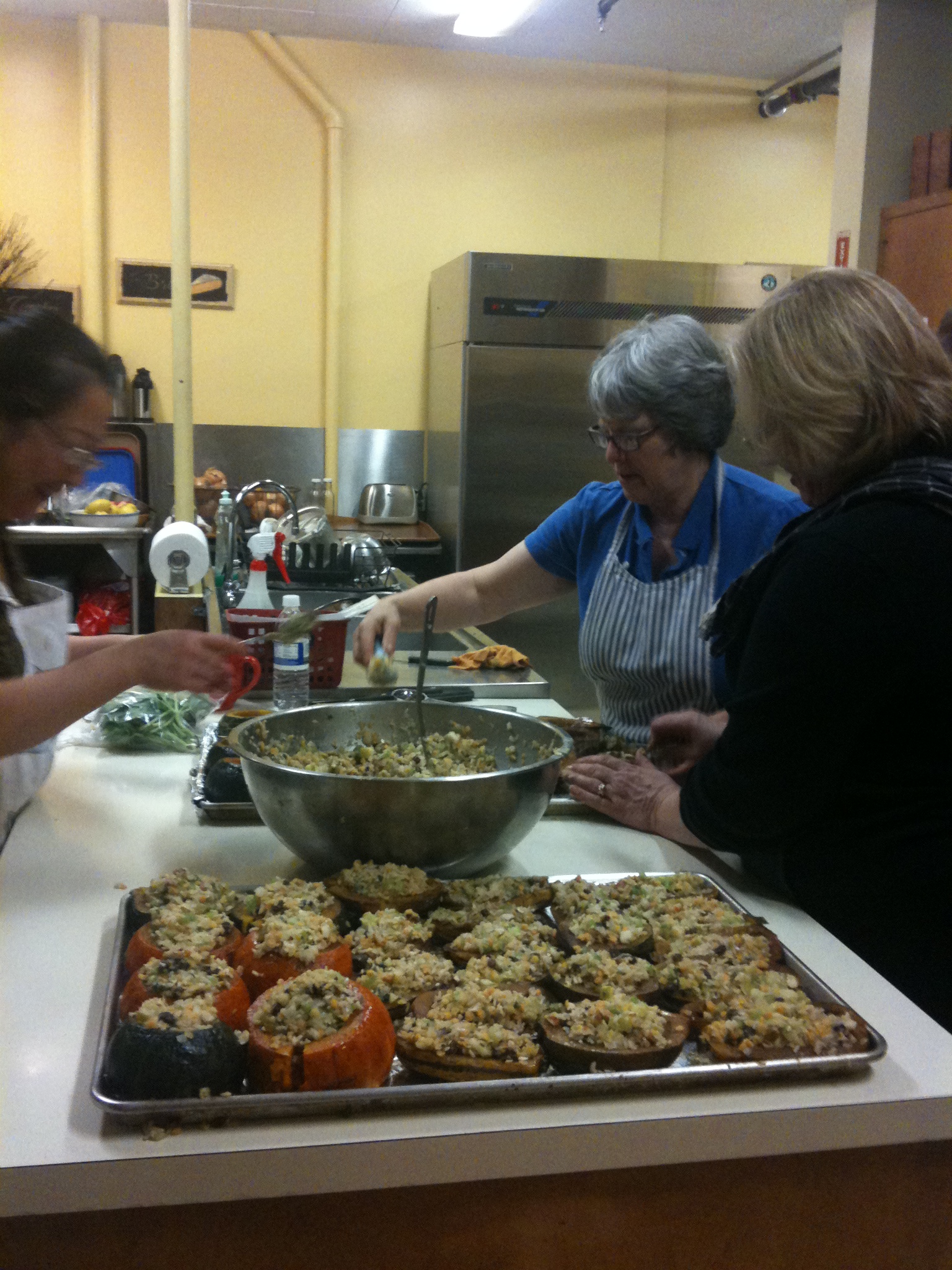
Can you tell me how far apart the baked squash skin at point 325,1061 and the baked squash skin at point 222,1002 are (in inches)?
1.7

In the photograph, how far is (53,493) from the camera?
141 centimetres

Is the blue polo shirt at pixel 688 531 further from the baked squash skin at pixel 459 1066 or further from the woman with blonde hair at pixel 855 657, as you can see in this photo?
the baked squash skin at pixel 459 1066

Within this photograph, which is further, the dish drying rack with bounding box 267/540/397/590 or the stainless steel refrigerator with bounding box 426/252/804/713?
the stainless steel refrigerator with bounding box 426/252/804/713

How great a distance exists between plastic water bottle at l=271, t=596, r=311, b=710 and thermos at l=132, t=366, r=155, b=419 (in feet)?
10.4

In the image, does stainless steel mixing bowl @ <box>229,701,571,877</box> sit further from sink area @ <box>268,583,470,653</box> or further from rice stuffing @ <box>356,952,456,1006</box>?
sink area @ <box>268,583,470,653</box>

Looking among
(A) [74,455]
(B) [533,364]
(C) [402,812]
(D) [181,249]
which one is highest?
(D) [181,249]

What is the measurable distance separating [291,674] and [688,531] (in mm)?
799

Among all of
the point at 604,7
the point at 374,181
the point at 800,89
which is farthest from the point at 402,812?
the point at 800,89

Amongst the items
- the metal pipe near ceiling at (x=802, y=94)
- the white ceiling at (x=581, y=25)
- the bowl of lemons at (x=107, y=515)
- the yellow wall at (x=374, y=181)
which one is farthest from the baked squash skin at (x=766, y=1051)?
Answer: the metal pipe near ceiling at (x=802, y=94)

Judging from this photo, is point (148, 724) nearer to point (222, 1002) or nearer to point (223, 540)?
point (222, 1002)

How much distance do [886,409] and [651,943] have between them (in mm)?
700

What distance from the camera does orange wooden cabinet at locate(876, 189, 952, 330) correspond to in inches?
143

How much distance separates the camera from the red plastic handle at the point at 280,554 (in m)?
3.08

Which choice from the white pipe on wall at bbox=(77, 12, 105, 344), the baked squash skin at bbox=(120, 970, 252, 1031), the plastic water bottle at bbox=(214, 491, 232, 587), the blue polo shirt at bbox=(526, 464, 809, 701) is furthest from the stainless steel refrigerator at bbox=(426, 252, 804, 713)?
the baked squash skin at bbox=(120, 970, 252, 1031)
